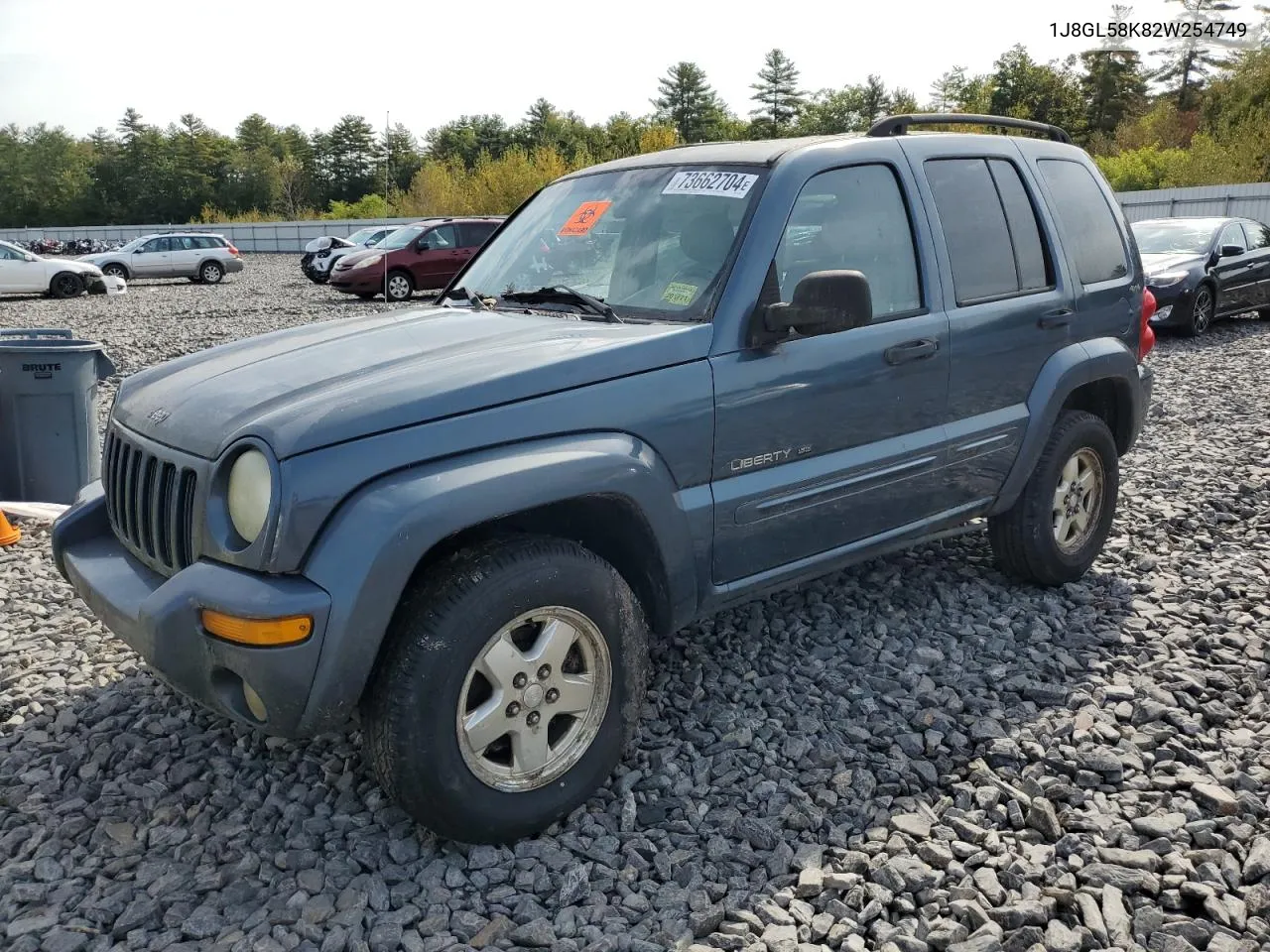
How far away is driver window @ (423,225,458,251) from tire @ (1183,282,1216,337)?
546 inches

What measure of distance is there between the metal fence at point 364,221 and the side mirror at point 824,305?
63.3ft

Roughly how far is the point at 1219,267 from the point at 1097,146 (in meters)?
45.3

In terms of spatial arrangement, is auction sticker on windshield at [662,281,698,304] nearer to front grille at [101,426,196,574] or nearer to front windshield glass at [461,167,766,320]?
front windshield glass at [461,167,766,320]

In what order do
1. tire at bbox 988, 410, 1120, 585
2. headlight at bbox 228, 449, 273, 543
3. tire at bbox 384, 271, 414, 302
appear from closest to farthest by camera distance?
headlight at bbox 228, 449, 273, 543, tire at bbox 988, 410, 1120, 585, tire at bbox 384, 271, 414, 302

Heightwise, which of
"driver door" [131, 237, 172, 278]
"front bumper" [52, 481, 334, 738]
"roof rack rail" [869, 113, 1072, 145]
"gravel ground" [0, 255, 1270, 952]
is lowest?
"gravel ground" [0, 255, 1270, 952]

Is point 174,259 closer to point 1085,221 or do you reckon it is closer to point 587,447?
point 1085,221

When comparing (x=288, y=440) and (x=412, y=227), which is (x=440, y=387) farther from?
(x=412, y=227)

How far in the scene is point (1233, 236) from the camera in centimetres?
1395

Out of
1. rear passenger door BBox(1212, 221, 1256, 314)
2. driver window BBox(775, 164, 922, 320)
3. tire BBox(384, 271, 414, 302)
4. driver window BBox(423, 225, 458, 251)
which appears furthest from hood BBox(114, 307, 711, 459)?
driver window BBox(423, 225, 458, 251)

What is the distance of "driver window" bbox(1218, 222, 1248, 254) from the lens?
13766 millimetres

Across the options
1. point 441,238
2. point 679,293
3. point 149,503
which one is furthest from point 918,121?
point 441,238

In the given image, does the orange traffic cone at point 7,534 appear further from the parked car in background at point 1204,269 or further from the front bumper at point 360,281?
the front bumper at point 360,281

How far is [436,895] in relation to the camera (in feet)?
9.19

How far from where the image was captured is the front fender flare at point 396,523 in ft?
8.46
